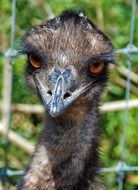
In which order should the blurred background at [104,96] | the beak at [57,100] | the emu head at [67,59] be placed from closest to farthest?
the beak at [57,100]
the emu head at [67,59]
the blurred background at [104,96]

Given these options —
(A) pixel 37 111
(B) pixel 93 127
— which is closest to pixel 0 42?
(A) pixel 37 111

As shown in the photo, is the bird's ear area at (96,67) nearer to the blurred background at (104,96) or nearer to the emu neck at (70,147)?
the emu neck at (70,147)

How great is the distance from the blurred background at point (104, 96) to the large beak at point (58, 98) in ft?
4.49

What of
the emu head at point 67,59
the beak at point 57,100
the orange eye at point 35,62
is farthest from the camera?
the orange eye at point 35,62

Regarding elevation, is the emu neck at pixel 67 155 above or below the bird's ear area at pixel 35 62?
below

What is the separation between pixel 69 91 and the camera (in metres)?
2.70

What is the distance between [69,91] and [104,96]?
1469 millimetres

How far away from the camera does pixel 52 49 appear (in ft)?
9.11

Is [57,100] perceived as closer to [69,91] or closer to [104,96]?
[69,91]

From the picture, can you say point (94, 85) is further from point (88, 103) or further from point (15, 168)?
point (15, 168)

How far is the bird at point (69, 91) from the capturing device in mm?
2758

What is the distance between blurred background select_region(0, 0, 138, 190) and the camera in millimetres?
4207

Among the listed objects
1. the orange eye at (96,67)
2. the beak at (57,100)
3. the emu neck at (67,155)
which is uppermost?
the orange eye at (96,67)

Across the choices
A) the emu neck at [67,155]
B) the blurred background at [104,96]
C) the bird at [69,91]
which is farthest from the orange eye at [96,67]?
the blurred background at [104,96]
